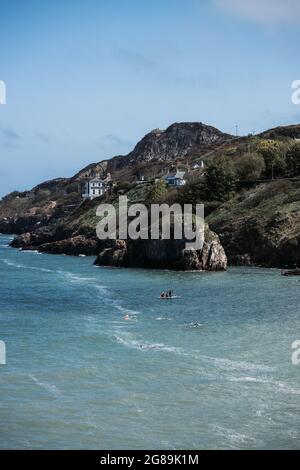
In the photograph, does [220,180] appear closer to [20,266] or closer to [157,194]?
[157,194]

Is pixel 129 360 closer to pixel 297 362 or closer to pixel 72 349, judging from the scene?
pixel 72 349

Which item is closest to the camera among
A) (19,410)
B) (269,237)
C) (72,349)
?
(19,410)

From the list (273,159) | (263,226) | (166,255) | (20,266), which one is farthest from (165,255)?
(273,159)

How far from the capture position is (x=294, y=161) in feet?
410

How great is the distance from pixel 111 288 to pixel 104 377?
125 feet

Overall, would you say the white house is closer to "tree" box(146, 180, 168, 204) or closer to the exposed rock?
"tree" box(146, 180, 168, 204)

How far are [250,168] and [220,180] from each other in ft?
25.1

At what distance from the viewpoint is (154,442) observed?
90.8ft

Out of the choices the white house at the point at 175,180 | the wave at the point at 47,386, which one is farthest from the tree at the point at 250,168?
the wave at the point at 47,386

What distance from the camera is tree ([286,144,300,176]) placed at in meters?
125

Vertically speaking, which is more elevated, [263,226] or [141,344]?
[263,226]

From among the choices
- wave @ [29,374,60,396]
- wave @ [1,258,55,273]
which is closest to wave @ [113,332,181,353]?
wave @ [29,374,60,396]
